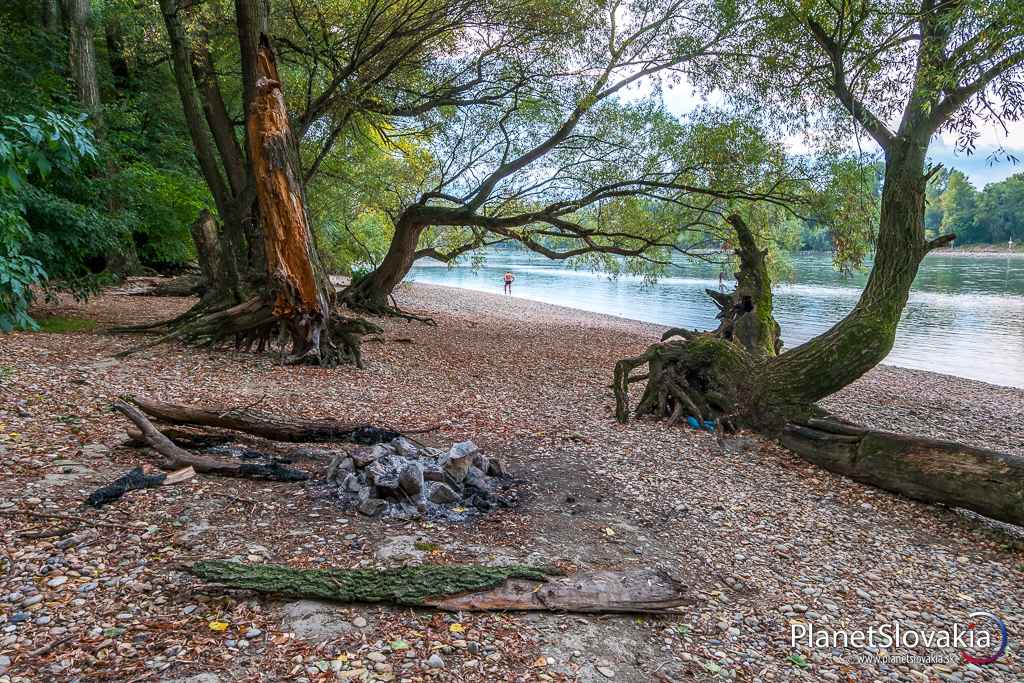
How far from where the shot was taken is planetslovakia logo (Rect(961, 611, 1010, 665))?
351 cm

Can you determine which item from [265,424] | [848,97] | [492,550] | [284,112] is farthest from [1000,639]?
[284,112]

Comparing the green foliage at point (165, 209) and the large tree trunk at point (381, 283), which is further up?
the green foliage at point (165, 209)

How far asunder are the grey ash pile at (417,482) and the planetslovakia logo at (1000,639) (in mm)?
3151

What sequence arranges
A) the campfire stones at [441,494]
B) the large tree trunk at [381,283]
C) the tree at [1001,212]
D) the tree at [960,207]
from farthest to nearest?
1. the tree at [960,207]
2. the tree at [1001,212]
3. the large tree trunk at [381,283]
4. the campfire stones at [441,494]

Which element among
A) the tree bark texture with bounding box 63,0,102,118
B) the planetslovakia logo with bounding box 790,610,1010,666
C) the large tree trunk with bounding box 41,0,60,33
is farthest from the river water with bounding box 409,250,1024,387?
the large tree trunk with bounding box 41,0,60,33

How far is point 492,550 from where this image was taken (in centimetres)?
409

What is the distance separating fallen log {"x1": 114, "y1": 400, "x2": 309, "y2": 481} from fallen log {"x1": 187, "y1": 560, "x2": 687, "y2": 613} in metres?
1.46

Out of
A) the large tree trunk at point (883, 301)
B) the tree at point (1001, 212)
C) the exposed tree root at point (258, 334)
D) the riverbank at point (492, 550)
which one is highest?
the tree at point (1001, 212)

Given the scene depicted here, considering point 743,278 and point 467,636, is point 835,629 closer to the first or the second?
point 467,636

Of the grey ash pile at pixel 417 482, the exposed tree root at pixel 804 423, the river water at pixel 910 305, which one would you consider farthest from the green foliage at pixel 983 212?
the grey ash pile at pixel 417 482

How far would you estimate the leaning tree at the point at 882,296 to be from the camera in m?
5.71

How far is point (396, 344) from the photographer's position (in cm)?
1309

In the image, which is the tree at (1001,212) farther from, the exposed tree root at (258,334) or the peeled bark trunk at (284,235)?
the peeled bark trunk at (284,235)

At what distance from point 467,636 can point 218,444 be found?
133 inches
